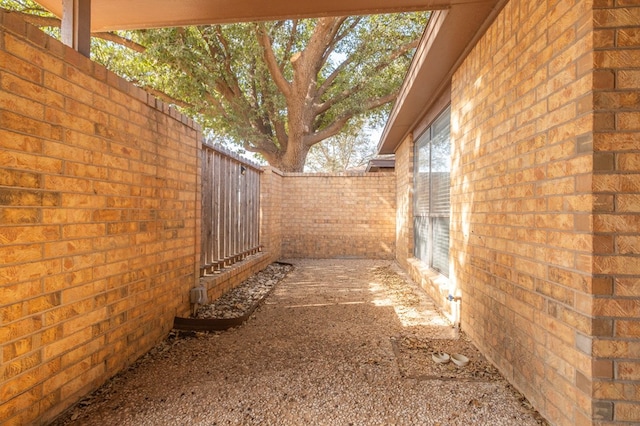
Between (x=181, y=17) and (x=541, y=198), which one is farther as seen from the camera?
(x=181, y=17)

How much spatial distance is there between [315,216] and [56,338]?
7.47m

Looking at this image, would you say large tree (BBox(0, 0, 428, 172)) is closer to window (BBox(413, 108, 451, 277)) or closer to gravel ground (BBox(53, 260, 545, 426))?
window (BBox(413, 108, 451, 277))

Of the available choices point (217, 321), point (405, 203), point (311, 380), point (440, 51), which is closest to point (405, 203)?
point (405, 203)

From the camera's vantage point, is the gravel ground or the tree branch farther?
the tree branch

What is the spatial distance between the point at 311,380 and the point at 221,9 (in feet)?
10.4

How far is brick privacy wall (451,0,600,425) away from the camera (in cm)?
179

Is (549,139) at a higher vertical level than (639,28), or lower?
lower

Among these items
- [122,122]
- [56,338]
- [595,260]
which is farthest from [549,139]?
Result: [56,338]

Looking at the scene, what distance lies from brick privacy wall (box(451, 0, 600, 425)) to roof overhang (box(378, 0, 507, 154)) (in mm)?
133

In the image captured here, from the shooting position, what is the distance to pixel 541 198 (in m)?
2.14

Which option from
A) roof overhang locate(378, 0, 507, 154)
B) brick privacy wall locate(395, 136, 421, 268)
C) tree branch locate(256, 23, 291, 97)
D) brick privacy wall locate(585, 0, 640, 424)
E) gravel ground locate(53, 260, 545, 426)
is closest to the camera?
brick privacy wall locate(585, 0, 640, 424)

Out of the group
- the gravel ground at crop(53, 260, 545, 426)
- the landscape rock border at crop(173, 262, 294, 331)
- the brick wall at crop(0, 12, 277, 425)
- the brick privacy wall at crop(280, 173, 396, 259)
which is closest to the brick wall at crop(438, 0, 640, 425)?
the gravel ground at crop(53, 260, 545, 426)

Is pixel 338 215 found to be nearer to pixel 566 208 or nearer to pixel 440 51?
pixel 440 51

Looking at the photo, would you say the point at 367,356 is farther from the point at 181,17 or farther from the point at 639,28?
the point at 181,17
